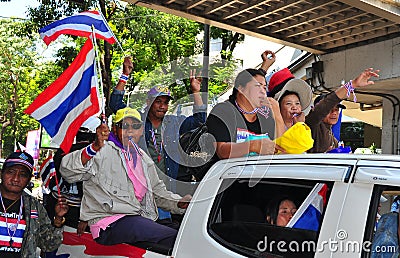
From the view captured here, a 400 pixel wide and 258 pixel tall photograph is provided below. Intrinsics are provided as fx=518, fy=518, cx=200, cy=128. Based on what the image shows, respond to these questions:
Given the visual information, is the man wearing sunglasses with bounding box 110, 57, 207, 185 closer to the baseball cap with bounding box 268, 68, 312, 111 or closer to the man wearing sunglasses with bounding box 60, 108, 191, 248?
the man wearing sunglasses with bounding box 60, 108, 191, 248

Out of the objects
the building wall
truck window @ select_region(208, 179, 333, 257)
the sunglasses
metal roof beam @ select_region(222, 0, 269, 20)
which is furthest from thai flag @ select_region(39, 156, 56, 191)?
the building wall

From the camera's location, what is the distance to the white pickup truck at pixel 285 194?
2.28m

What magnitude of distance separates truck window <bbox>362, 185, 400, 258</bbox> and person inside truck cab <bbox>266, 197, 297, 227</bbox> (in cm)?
45

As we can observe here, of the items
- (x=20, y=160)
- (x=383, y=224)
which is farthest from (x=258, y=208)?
(x=20, y=160)

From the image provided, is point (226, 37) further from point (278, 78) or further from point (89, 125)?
point (278, 78)

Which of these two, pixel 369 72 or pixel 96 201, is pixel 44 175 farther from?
pixel 369 72

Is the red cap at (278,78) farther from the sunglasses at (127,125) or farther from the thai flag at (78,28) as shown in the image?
the thai flag at (78,28)

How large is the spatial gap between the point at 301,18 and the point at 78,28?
146 inches

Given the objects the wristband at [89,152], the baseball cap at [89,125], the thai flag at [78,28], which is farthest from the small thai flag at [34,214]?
the thai flag at [78,28]

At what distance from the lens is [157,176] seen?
14.0 ft

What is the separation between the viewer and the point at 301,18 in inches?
308

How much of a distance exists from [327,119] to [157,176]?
159 centimetres

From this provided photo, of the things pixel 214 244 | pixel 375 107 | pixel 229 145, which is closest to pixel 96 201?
pixel 229 145

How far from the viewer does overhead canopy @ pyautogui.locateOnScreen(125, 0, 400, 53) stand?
700 cm
